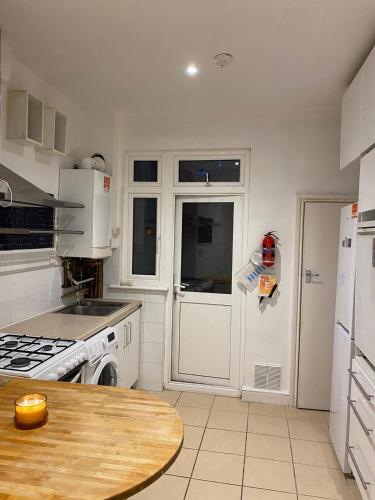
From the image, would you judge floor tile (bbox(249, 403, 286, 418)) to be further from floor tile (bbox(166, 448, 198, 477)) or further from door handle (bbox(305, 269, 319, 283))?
door handle (bbox(305, 269, 319, 283))

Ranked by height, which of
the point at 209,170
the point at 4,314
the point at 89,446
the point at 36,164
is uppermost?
the point at 209,170

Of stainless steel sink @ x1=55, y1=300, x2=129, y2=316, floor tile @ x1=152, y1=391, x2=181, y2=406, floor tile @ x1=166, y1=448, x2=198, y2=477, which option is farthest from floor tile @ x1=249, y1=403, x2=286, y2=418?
stainless steel sink @ x1=55, y1=300, x2=129, y2=316

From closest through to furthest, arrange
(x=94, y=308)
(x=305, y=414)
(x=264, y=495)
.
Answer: (x=264, y=495)
(x=305, y=414)
(x=94, y=308)

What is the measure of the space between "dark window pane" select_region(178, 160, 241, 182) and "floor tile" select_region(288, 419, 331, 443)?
7.50 ft

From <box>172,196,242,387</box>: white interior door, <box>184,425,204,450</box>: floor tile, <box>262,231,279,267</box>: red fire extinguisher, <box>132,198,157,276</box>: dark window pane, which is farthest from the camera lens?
<box>132,198,157,276</box>: dark window pane

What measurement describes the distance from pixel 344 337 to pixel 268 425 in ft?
3.79

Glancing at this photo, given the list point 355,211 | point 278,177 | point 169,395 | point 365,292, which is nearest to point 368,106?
point 355,211

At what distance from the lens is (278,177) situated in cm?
349

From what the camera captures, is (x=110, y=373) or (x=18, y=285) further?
(x=110, y=373)

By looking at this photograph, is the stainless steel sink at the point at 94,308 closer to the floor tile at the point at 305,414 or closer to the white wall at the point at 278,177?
the white wall at the point at 278,177

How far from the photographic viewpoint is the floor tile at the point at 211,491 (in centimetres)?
222

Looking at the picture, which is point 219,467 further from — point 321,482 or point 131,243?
point 131,243

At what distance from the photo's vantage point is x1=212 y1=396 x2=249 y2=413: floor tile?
3.39 metres

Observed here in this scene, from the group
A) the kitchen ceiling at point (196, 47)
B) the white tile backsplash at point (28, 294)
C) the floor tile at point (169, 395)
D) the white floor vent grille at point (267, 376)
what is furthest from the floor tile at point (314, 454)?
the kitchen ceiling at point (196, 47)
